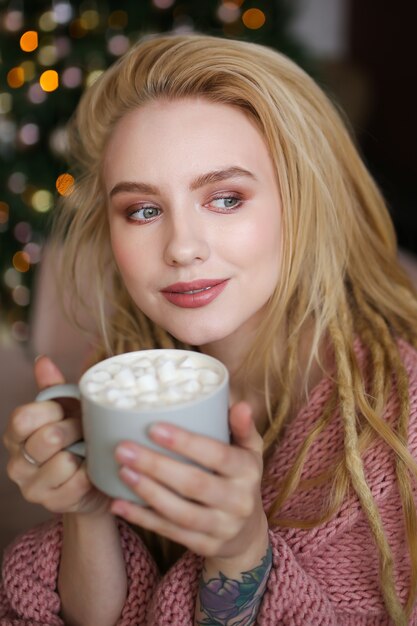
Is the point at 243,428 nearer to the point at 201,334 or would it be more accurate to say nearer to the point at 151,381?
the point at 151,381

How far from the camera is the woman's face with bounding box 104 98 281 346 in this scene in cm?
101

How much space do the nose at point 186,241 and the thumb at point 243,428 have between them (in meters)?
0.28

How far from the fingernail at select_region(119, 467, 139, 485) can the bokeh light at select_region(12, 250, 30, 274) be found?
2.18 m

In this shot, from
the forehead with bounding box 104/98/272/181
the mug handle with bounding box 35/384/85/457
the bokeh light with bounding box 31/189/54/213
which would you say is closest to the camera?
the mug handle with bounding box 35/384/85/457

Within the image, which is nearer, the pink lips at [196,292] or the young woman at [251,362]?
the young woman at [251,362]

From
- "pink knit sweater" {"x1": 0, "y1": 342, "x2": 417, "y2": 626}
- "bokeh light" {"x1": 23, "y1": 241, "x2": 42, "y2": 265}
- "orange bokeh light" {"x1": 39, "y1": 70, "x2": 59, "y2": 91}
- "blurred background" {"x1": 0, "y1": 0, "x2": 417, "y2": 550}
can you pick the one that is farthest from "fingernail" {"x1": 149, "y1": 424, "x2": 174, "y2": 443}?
"bokeh light" {"x1": 23, "y1": 241, "x2": 42, "y2": 265}

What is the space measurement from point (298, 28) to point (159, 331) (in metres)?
2.80

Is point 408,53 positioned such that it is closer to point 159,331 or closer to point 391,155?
point 391,155

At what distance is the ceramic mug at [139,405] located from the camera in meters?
0.68

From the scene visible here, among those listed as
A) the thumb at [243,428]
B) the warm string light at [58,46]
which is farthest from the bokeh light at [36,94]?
the thumb at [243,428]

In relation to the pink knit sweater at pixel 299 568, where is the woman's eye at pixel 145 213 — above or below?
above

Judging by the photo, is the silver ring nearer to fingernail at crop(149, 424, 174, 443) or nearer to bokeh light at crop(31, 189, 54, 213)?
fingernail at crop(149, 424, 174, 443)

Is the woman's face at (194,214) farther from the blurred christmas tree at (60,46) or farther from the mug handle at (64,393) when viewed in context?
the blurred christmas tree at (60,46)

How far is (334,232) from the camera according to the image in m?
1.22
